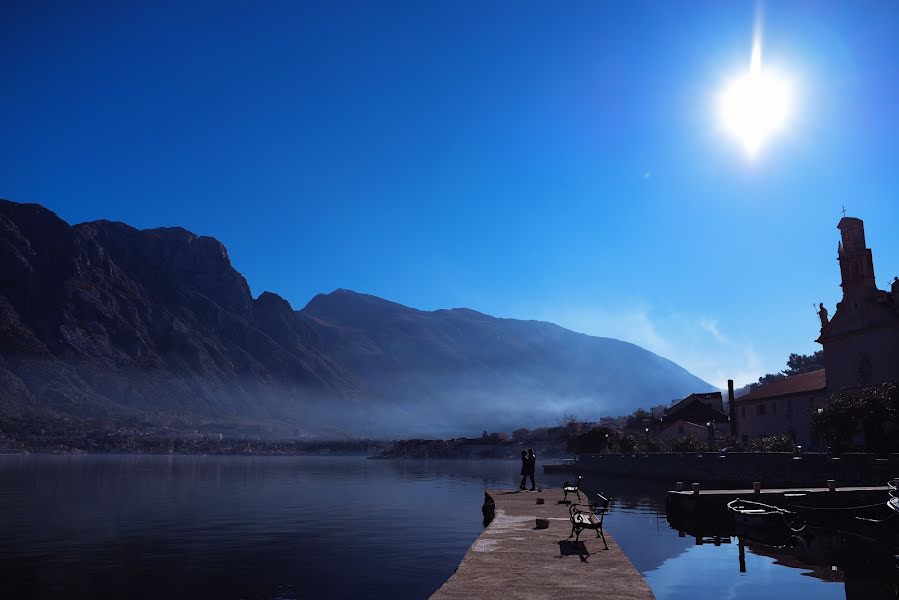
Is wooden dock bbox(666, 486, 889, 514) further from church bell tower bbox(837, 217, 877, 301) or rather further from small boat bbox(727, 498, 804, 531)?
church bell tower bbox(837, 217, 877, 301)

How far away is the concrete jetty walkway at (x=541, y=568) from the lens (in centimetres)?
1455

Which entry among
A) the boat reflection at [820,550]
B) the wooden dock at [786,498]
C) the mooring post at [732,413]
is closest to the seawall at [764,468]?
the wooden dock at [786,498]

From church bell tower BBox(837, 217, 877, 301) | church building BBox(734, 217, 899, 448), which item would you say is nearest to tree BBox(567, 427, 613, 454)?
church building BBox(734, 217, 899, 448)

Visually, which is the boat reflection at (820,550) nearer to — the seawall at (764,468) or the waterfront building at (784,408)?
the seawall at (764,468)

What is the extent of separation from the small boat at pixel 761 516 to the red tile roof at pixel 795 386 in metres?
49.3

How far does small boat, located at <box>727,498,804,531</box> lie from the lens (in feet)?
112

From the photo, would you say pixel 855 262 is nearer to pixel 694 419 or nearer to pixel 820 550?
pixel 820 550

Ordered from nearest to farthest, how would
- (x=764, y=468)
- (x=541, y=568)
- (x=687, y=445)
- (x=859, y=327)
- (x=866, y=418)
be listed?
(x=541, y=568) < (x=764, y=468) < (x=866, y=418) < (x=859, y=327) < (x=687, y=445)

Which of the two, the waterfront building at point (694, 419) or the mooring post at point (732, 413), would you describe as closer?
the mooring post at point (732, 413)

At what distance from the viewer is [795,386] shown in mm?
86500

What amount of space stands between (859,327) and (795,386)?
1826cm

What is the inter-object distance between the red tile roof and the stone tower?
19.6 ft

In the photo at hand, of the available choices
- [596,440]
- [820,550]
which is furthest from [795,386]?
[820,550]

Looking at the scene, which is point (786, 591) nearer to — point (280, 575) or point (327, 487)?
point (280, 575)
